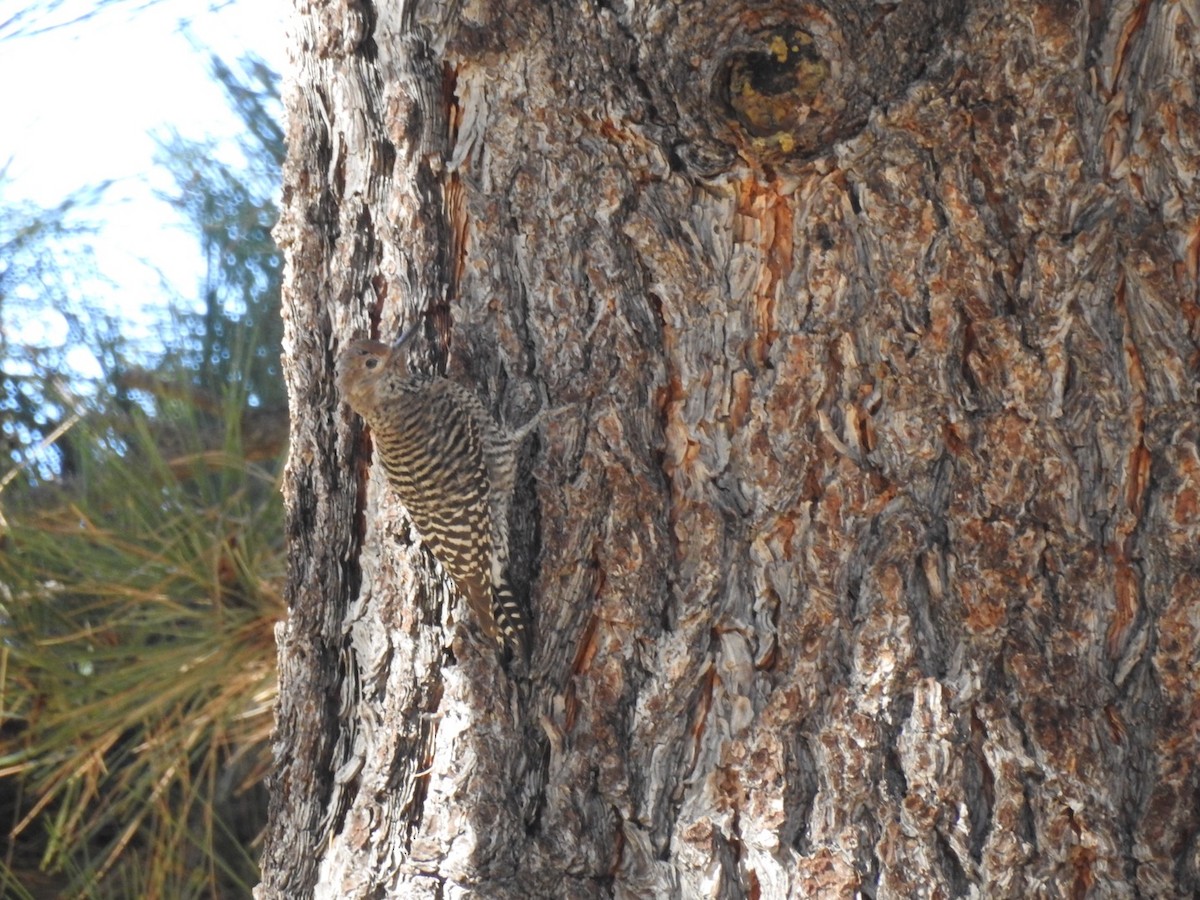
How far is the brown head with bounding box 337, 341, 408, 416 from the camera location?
2100 millimetres

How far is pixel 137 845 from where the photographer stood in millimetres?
3859

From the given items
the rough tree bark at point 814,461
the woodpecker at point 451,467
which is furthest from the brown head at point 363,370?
the rough tree bark at point 814,461

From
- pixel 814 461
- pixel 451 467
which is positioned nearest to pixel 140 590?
pixel 451 467

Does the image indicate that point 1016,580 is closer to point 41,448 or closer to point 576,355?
point 576,355

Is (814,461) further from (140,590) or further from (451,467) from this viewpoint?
(140,590)

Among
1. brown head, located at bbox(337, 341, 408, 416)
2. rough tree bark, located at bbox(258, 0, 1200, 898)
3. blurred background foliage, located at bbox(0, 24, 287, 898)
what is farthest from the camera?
blurred background foliage, located at bbox(0, 24, 287, 898)

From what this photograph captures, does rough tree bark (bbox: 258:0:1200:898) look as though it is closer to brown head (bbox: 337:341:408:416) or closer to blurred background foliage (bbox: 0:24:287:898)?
brown head (bbox: 337:341:408:416)

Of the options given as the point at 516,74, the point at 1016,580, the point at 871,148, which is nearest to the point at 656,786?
the point at 1016,580

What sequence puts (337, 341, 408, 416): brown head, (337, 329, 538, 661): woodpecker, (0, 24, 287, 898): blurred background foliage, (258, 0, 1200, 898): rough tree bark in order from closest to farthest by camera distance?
(258, 0, 1200, 898): rough tree bark → (337, 329, 538, 661): woodpecker → (337, 341, 408, 416): brown head → (0, 24, 287, 898): blurred background foliage

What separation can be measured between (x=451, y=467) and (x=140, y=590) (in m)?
1.04

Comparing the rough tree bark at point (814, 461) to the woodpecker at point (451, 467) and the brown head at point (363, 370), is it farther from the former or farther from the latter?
the brown head at point (363, 370)

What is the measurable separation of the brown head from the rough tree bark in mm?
241

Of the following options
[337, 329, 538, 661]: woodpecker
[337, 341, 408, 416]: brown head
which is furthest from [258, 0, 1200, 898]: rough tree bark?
[337, 341, 408, 416]: brown head

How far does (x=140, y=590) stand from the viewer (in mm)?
3211
